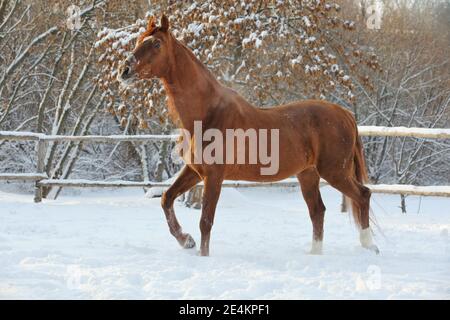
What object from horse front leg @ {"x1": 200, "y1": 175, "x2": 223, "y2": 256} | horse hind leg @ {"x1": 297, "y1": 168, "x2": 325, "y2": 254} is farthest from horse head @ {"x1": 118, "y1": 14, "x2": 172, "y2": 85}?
horse hind leg @ {"x1": 297, "y1": 168, "x2": 325, "y2": 254}

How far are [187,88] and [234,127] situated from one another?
0.45 meters

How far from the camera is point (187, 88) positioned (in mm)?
4000

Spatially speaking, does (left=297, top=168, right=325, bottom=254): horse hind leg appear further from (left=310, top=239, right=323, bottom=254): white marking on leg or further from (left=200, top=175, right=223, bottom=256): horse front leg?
(left=200, top=175, right=223, bottom=256): horse front leg

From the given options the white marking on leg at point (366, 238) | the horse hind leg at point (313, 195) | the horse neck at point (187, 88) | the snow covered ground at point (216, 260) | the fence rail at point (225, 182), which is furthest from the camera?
the fence rail at point (225, 182)

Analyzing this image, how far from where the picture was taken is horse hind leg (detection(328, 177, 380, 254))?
14.1 feet

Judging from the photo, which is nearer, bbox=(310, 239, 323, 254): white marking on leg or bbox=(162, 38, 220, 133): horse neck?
bbox=(162, 38, 220, 133): horse neck

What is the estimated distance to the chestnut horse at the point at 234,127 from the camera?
12.8 feet

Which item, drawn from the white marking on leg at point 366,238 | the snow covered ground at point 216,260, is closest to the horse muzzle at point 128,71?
the snow covered ground at point 216,260

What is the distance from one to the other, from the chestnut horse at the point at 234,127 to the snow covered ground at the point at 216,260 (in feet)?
1.06

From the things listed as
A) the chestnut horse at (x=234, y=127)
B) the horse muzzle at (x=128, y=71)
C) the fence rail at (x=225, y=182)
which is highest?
the horse muzzle at (x=128, y=71)

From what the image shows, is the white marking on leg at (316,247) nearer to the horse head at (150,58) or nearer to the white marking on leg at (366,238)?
the white marking on leg at (366,238)

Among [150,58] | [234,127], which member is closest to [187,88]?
[150,58]

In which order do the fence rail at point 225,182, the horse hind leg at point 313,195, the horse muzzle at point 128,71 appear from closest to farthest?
the horse muzzle at point 128,71 → the horse hind leg at point 313,195 → the fence rail at point 225,182
